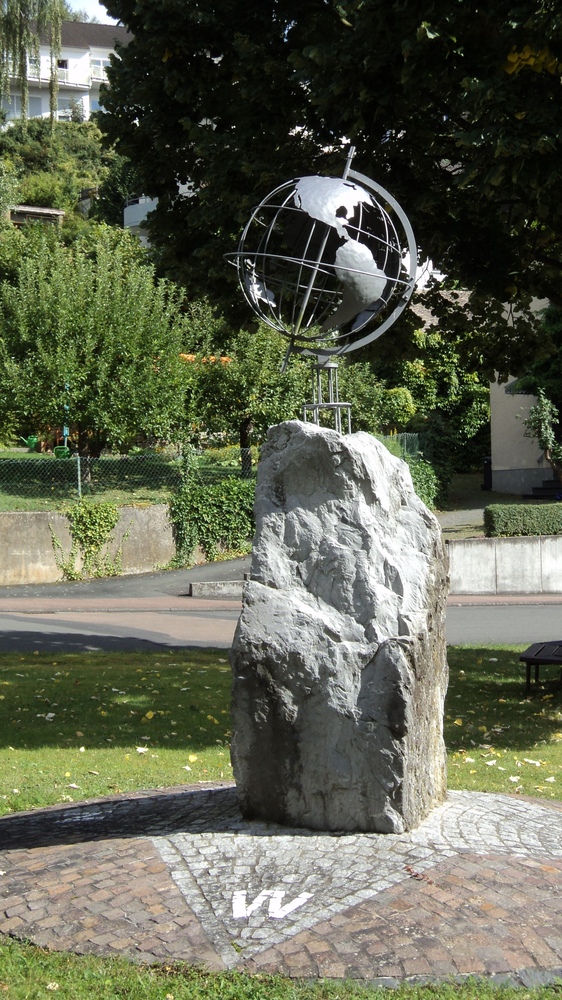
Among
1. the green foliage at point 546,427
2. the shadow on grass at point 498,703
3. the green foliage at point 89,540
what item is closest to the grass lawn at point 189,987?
the shadow on grass at point 498,703

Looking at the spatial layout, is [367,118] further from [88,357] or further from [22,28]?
[88,357]

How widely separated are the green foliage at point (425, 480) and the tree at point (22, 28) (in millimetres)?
15174

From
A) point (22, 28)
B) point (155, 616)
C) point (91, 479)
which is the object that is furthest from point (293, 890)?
point (91, 479)

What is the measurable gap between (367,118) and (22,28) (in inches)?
471

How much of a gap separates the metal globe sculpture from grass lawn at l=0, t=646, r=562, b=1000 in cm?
384

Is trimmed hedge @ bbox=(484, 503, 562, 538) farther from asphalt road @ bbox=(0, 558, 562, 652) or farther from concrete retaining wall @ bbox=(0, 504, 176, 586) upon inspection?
concrete retaining wall @ bbox=(0, 504, 176, 586)

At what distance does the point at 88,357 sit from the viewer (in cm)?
2559

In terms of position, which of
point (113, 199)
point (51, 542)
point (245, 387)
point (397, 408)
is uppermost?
point (113, 199)

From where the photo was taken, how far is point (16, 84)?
72.2 ft

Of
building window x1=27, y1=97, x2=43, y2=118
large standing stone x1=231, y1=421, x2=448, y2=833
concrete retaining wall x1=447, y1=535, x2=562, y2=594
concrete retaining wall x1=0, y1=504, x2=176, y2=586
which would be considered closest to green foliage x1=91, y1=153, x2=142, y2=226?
concrete retaining wall x1=0, y1=504, x2=176, y2=586

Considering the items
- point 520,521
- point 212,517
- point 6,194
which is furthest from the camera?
point 6,194

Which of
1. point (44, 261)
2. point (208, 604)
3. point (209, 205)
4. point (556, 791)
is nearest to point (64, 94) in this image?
point (44, 261)

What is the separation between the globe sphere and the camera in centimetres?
645

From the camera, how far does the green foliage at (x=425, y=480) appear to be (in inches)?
1187
